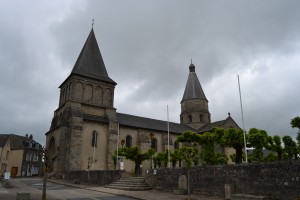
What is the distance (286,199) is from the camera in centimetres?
1265

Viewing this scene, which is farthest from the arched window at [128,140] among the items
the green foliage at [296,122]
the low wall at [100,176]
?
the green foliage at [296,122]

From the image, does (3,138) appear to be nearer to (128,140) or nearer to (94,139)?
(94,139)

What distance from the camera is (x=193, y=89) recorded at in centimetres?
5475

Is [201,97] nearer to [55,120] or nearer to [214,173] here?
[55,120]

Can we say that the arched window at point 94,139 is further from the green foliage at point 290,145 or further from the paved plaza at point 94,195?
the green foliage at point 290,145

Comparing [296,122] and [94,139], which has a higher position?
[94,139]

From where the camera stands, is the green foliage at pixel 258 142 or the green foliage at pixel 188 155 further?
the green foliage at pixel 258 142

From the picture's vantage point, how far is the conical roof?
53.8m

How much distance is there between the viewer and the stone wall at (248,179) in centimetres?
1270

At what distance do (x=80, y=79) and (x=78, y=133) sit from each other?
913cm

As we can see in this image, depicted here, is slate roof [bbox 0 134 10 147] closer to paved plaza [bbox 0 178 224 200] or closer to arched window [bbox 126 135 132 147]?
arched window [bbox 126 135 132 147]

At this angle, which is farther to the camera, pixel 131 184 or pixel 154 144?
pixel 154 144

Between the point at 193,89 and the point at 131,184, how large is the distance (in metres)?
36.5

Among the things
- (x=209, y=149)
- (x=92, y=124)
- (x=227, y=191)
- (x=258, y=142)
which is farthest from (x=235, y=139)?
(x=92, y=124)
